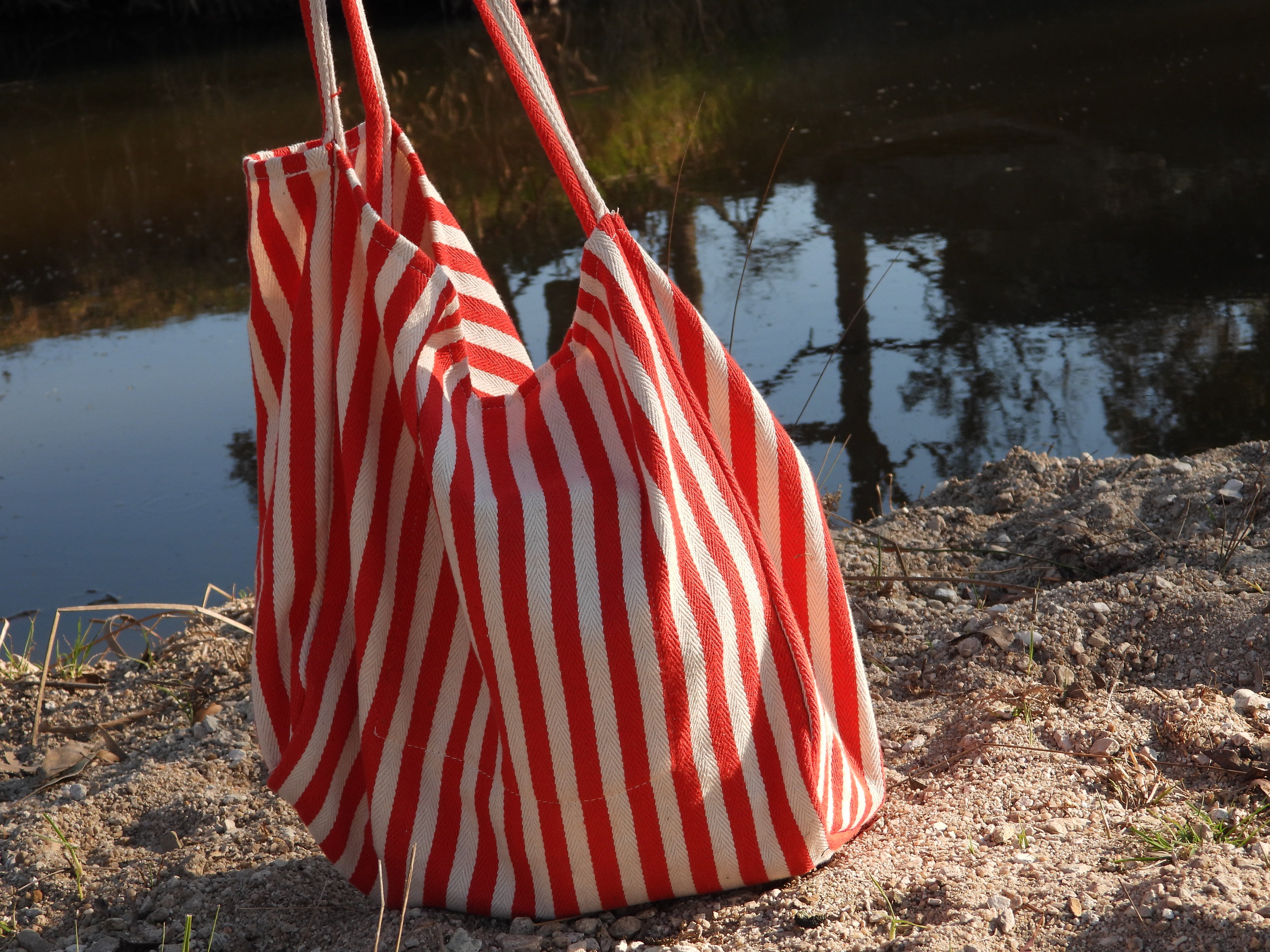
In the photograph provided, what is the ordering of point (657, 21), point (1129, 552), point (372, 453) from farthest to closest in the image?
point (657, 21)
point (1129, 552)
point (372, 453)

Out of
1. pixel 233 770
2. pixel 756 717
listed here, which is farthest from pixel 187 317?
pixel 756 717

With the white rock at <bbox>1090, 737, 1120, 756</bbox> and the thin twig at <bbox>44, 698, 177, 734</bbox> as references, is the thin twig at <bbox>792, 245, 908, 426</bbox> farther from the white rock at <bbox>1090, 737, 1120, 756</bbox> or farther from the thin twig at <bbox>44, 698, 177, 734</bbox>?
the thin twig at <bbox>44, 698, 177, 734</bbox>

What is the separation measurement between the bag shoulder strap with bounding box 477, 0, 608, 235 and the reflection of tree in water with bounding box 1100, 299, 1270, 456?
8.54ft

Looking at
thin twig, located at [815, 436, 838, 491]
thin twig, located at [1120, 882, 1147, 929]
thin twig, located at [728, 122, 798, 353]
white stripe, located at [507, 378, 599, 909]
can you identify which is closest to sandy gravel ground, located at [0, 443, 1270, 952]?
thin twig, located at [1120, 882, 1147, 929]

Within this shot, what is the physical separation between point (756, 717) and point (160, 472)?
10.8 feet

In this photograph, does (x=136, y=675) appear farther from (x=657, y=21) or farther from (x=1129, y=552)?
(x=657, y=21)

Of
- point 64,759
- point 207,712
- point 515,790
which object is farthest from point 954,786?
point 64,759

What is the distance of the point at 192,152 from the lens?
8820 mm

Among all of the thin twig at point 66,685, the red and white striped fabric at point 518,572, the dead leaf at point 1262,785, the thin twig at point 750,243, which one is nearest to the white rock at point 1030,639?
the dead leaf at point 1262,785

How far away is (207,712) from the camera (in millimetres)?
2176

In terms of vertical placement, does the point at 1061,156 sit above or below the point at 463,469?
above

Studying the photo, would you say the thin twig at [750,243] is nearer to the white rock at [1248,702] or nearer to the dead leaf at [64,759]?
the white rock at [1248,702]

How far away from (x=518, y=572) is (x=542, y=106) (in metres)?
0.57

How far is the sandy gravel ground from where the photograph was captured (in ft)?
4.13
